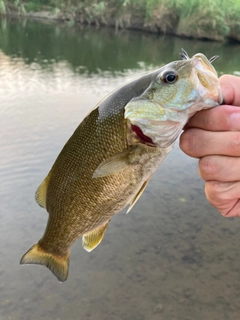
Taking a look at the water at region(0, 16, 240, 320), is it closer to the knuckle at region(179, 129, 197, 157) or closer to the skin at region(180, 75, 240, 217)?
the skin at region(180, 75, 240, 217)

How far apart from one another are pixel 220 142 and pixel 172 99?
0.34m

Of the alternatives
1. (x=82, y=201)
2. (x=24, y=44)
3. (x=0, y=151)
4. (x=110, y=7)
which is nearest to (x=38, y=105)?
(x=0, y=151)

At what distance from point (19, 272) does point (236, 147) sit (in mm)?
4651

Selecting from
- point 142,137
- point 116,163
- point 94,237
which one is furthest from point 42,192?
point 142,137

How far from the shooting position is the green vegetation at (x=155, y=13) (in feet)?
100.0

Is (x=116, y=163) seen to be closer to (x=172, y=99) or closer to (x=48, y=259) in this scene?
(x=172, y=99)

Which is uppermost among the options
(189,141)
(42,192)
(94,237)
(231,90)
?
(231,90)

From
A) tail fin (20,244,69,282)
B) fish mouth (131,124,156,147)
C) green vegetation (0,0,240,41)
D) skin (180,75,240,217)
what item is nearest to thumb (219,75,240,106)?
skin (180,75,240,217)

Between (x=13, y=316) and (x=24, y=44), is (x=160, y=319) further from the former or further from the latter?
(x=24, y=44)

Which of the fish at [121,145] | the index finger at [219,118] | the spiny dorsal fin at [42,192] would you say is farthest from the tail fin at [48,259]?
the index finger at [219,118]

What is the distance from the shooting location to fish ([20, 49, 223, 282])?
169cm

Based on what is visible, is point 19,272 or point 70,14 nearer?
point 19,272

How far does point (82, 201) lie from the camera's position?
207 cm

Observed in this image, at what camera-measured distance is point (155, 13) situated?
110 feet
